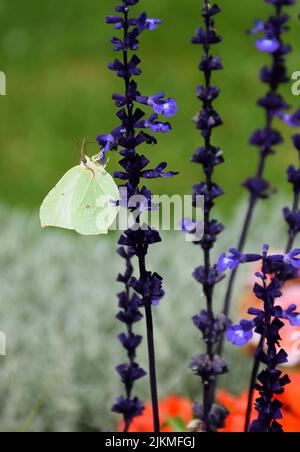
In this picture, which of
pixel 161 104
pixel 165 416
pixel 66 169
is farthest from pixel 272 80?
pixel 66 169

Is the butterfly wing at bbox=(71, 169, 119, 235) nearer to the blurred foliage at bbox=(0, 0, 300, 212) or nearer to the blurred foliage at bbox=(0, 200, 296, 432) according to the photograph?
the blurred foliage at bbox=(0, 200, 296, 432)

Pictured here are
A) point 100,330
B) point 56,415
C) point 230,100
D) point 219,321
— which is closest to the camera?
point 219,321

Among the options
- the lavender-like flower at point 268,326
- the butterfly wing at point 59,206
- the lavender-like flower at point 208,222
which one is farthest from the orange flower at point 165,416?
the lavender-like flower at point 268,326

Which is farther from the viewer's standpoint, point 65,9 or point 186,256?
point 65,9

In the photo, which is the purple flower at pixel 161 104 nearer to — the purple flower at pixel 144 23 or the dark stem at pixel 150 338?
the purple flower at pixel 144 23

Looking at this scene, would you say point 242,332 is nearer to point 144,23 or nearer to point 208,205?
point 208,205

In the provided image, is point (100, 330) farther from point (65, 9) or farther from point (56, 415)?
point (65, 9)

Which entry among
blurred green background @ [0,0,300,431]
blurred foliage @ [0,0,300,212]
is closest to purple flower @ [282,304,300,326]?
blurred green background @ [0,0,300,431]
